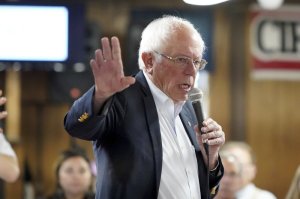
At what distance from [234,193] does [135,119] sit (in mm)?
1836

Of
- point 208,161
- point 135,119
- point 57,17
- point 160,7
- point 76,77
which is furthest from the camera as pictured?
point 160,7

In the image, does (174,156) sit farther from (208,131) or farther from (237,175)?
(237,175)

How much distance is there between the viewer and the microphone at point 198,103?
81.7 inches

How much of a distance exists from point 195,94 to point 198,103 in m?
0.04

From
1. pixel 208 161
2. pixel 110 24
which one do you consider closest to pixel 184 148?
pixel 208 161

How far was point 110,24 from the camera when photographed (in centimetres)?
571

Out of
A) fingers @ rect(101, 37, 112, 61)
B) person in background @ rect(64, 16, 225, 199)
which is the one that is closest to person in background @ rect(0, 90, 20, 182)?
person in background @ rect(64, 16, 225, 199)

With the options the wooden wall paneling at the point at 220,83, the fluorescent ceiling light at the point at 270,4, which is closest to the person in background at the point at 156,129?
the fluorescent ceiling light at the point at 270,4

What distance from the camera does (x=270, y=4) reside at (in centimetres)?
532

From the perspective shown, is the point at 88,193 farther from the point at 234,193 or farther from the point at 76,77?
the point at 76,77

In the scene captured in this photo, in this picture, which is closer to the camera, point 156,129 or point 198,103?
point 156,129

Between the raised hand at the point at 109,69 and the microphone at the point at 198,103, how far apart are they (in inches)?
16.3

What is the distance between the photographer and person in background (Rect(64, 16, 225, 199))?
1.91 metres

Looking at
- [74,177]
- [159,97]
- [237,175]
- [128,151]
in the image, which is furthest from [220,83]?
[128,151]
